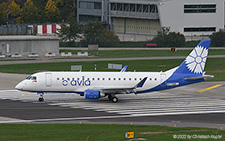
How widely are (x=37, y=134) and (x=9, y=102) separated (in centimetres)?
1741

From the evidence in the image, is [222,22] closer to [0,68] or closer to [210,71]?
[210,71]

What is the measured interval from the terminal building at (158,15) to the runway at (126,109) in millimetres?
77352

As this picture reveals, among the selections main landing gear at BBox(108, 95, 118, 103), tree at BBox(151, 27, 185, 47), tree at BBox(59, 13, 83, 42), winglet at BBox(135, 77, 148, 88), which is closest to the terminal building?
tree at BBox(151, 27, 185, 47)

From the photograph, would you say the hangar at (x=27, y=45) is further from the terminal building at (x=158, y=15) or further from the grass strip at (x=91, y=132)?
the grass strip at (x=91, y=132)

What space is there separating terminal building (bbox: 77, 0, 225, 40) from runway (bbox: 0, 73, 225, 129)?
77.4 metres

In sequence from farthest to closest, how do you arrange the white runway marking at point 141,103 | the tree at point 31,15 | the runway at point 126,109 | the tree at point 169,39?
the tree at point 31,15, the tree at point 169,39, the white runway marking at point 141,103, the runway at point 126,109

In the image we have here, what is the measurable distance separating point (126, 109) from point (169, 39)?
8560 cm

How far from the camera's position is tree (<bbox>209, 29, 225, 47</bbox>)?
413 ft

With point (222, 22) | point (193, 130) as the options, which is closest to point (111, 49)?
point (222, 22)

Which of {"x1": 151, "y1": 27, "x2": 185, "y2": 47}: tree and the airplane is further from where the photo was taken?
{"x1": 151, "y1": 27, "x2": 185, "y2": 47}: tree

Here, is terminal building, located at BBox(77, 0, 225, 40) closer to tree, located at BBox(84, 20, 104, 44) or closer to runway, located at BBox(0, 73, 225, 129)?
tree, located at BBox(84, 20, 104, 44)

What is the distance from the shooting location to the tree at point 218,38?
4956 inches

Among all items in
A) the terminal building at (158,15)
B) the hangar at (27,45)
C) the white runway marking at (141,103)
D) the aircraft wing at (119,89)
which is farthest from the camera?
the terminal building at (158,15)

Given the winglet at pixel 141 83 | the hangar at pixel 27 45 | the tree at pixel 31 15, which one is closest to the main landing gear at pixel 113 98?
the winglet at pixel 141 83
